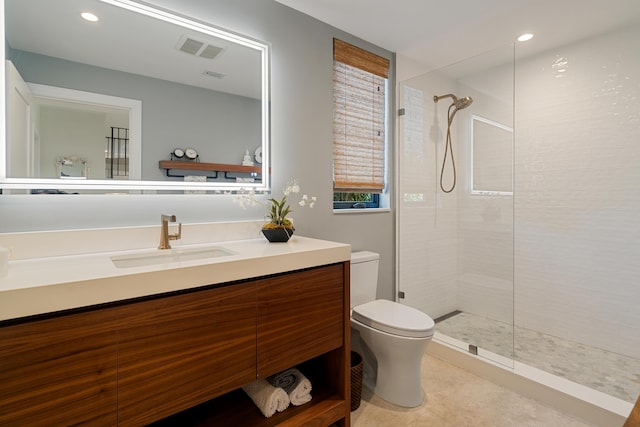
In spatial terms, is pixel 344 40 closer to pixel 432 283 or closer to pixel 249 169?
pixel 249 169

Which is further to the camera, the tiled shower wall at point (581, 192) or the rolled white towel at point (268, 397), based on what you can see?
the tiled shower wall at point (581, 192)

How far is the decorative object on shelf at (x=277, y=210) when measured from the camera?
161 centimetres

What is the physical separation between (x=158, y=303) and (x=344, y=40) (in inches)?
82.2

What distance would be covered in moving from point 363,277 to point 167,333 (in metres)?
1.34

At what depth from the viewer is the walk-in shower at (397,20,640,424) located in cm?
225

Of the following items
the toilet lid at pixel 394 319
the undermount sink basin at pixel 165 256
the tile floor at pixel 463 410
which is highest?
the undermount sink basin at pixel 165 256

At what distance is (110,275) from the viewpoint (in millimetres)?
910

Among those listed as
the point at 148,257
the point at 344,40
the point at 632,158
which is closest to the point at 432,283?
the point at 632,158

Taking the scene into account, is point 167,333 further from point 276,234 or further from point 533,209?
point 533,209

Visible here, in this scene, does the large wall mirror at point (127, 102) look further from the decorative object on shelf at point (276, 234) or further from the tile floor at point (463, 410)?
the tile floor at point (463, 410)

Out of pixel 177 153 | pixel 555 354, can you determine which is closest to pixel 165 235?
pixel 177 153

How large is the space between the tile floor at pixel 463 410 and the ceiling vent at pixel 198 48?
212cm

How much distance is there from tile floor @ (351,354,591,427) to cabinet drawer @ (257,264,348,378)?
1.94ft

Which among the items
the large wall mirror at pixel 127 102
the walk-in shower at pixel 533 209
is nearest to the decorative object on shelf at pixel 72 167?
the large wall mirror at pixel 127 102
